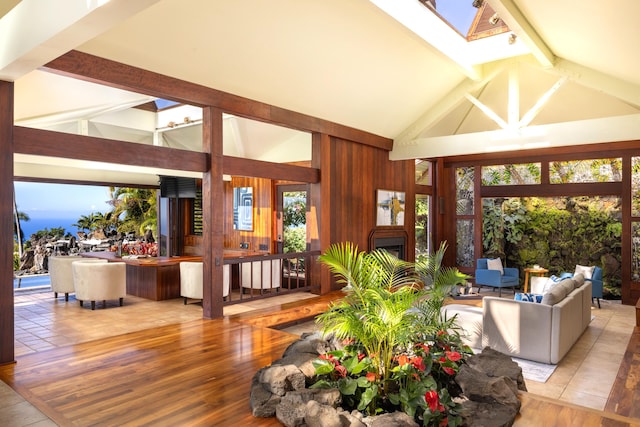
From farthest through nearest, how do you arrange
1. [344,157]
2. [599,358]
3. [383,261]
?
[344,157]
[599,358]
[383,261]

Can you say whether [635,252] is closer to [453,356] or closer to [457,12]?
[457,12]

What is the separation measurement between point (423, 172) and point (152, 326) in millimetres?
7350

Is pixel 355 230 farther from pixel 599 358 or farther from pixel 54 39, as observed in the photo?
pixel 54 39

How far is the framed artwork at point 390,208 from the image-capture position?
28.3 ft

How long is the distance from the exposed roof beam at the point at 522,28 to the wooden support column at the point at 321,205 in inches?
127

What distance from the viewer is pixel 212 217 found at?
5410 millimetres

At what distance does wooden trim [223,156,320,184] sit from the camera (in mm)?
5771

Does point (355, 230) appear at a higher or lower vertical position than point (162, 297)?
higher

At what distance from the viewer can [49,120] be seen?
5.80 m

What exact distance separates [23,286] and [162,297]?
3.43 m

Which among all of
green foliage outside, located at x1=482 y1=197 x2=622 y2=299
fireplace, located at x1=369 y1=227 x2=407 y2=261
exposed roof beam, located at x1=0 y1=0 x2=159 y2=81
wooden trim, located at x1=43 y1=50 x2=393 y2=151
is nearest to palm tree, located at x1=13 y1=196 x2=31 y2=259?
wooden trim, located at x1=43 y1=50 x2=393 y2=151

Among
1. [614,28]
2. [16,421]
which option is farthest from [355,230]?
[16,421]

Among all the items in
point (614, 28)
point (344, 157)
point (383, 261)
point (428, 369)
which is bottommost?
point (428, 369)

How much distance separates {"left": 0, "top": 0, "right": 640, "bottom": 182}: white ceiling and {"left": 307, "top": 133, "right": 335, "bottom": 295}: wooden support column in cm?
52
